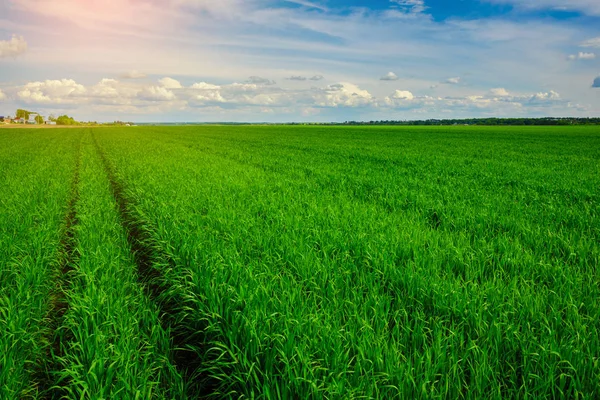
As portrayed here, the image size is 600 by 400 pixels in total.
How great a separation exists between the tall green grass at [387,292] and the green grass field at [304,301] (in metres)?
0.03

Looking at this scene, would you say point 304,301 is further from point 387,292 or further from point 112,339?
point 112,339

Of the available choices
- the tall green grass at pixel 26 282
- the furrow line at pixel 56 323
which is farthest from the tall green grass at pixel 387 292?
the tall green grass at pixel 26 282

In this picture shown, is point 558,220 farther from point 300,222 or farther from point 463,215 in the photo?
point 300,222

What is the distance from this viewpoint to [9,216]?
28.1ft

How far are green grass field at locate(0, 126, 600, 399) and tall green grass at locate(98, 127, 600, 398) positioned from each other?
29mm

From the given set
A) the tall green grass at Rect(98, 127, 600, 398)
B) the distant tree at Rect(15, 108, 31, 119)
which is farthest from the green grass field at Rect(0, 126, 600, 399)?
the distant tree at Rect(15, 108, 31, 119)

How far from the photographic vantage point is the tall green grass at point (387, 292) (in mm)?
2980

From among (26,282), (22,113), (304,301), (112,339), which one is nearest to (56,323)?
(26,282)

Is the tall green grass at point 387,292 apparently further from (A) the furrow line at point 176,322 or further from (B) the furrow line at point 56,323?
(B) the furrow line at point 56,323

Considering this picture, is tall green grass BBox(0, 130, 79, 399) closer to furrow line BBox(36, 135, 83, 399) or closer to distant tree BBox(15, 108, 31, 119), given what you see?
furrow line BBox(36, 135, 83, 399)

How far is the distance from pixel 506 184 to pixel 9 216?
14.8m

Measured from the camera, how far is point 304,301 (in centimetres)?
423

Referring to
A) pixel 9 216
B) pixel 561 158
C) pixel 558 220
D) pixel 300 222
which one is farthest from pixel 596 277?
pixel 561 158

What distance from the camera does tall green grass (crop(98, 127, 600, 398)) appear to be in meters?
2.98
